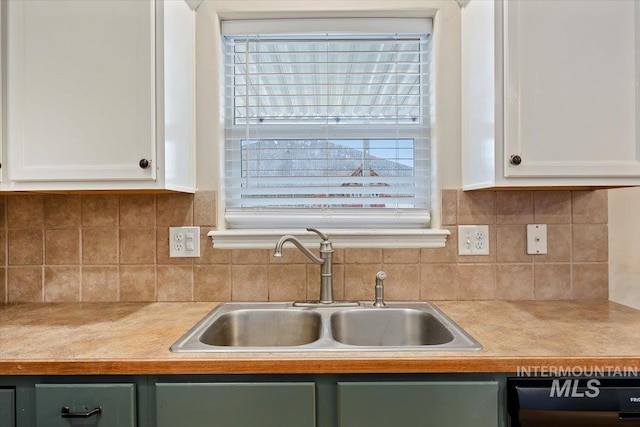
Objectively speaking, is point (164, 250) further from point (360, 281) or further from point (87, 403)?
point (360, 281)

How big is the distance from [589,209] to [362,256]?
0.95 meters

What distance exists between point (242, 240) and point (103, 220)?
0.59 meters

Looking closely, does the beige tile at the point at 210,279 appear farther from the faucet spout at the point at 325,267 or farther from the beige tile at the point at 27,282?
the beige tile at the point at 27,282

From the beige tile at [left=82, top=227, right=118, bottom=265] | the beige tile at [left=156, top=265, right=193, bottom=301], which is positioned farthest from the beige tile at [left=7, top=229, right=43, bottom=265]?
the beige tile at [left=156, top=265, right=193, bottom=301]

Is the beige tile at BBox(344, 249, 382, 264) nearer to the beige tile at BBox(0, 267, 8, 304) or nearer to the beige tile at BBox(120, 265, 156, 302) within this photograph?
the beige tile at BBox(120, 265, 156, 302)

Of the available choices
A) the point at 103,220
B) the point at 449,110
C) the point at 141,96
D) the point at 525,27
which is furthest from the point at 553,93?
the point at 103,220

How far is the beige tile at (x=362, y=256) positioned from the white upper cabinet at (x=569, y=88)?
1.92 feet

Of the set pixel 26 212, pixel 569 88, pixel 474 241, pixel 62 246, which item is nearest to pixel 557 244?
pixel 474 241

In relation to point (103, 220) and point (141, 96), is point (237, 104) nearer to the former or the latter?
point (141, 96)

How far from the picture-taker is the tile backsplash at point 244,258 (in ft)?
5.22

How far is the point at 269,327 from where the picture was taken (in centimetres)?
148

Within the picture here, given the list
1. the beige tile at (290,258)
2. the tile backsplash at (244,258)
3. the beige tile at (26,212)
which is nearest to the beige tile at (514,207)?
the tile backsplash at (244,258)

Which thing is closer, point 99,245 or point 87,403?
point 87,403

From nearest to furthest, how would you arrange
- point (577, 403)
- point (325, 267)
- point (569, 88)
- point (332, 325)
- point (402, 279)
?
point (577, 403) < point (569, 88) < point (332, 325) < point (325, 267) < point (402, 279)
